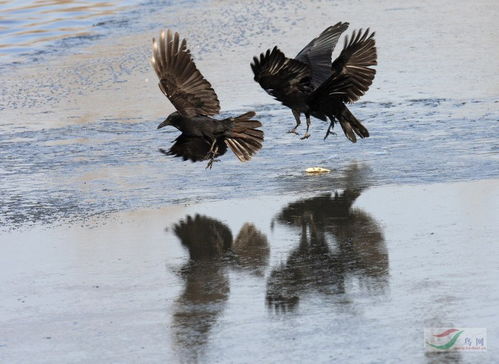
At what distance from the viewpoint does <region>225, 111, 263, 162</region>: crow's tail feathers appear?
334 inches

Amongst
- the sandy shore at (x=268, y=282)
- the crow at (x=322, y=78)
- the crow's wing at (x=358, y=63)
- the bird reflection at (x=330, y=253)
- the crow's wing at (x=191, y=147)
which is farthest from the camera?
the crow's wing at (x=358, y=63)

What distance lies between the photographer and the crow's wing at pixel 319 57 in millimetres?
9516

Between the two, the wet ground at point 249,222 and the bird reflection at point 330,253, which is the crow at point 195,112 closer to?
the wet ground at point 249,222

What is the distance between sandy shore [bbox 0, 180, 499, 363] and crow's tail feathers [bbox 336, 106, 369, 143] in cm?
134

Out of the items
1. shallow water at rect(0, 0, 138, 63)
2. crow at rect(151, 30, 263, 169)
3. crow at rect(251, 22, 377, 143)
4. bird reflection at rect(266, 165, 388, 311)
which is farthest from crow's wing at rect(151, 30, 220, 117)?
shallow water at rect(0, 0, 138, 63)

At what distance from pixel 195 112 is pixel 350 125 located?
4.51ft

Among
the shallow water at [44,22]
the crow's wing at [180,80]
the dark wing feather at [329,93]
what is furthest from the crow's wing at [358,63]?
the shallow water at [44,22]

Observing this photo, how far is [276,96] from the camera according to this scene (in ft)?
30.2

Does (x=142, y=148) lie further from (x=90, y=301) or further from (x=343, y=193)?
(x=90, y=301)

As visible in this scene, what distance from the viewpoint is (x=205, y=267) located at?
629 centimetres

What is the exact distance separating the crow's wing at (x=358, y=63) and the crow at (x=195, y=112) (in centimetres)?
157

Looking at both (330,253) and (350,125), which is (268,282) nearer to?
(330,253)

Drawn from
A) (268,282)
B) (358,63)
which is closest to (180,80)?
(358,63)
